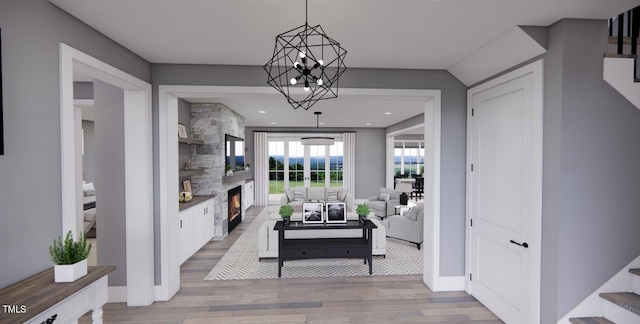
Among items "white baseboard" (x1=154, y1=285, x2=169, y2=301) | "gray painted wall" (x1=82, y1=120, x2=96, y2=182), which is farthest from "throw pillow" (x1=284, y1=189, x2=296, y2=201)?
"gray painted wall" (x1=82, y1=120, x2=96, y2=182)

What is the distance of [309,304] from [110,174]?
2.62 meters

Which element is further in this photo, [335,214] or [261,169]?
[261,169]

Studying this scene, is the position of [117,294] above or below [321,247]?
below

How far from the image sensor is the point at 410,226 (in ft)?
16.7

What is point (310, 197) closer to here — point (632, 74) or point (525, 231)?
point (525, 231)

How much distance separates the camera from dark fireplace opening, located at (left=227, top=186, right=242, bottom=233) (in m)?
6.05

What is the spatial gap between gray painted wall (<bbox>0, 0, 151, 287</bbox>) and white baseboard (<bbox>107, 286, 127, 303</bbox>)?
5.12ft

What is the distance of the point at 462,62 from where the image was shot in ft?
9.87

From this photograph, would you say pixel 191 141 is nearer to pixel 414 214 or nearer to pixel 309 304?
pixel 309 304

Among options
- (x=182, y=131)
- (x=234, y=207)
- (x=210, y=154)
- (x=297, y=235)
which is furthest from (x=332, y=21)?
(x=234, y=207)

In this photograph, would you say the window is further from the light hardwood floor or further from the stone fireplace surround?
the light hardwood floor

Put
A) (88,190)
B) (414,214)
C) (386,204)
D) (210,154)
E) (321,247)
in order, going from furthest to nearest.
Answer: (386,204), (88,190), (210,154), (414,214), (321,247)

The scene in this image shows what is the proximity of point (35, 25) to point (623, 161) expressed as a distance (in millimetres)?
4238

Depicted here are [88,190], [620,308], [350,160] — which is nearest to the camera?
[620,308]
